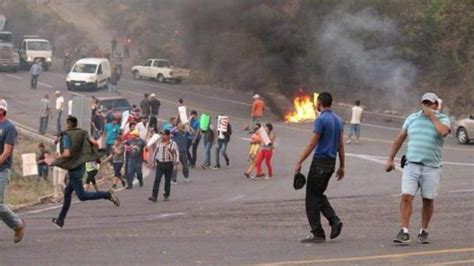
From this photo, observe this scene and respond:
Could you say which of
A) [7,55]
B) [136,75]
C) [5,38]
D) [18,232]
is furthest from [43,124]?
[136,75]

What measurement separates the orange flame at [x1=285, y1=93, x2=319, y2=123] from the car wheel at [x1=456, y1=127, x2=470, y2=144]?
9.70 meters

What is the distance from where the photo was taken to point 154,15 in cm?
6400

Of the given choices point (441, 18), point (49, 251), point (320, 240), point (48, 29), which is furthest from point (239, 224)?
point (48, 29)

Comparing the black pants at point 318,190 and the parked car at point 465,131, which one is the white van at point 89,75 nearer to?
the parked car at point 465,131

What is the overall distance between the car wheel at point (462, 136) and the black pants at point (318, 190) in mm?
21360

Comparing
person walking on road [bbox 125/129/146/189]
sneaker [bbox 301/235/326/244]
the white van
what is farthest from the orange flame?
sneaker [bbox 301/235/326/244]

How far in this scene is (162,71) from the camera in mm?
55875

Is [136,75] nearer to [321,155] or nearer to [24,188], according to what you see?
[24,188]

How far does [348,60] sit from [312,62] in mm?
1915

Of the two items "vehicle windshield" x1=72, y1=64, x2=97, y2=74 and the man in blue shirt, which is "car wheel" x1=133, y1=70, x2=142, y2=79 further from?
the man in blue shirt

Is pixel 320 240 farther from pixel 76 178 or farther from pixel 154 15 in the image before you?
pixel 154 15

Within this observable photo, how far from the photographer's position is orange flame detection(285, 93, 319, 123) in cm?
3966

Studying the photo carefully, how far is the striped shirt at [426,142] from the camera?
9.67m

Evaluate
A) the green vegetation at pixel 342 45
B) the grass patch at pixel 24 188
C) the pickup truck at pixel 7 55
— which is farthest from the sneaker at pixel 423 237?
the pickup truck at pixel 7 55
